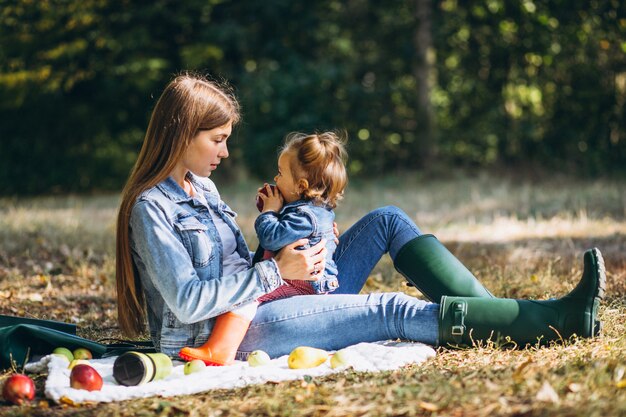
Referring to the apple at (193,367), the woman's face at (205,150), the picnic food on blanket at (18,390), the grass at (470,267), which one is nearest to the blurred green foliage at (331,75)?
the grass at (470,267)

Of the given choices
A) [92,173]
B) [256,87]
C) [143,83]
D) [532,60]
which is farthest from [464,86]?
[92,173]

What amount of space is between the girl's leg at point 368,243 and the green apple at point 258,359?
570 mm

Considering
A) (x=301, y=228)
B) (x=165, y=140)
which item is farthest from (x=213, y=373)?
(x=165, y=140)

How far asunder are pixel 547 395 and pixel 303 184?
140 centimetres

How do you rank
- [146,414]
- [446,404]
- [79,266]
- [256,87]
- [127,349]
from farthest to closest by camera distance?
1. [256,87]
2. [79,266]
3. [127,349]
4. [146,414]
5. [446,404]

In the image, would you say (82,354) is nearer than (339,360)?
No

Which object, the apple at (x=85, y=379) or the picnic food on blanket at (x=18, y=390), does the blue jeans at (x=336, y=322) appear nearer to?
the apple at (x=85, y=379)

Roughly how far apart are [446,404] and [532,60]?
10.9 metres

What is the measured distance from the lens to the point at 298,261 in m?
3.30

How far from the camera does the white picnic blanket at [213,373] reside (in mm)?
2960

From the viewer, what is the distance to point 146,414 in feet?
9.04

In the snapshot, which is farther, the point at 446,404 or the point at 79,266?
the point at 79,266

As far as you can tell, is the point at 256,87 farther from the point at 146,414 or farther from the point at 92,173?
the point at 146,414

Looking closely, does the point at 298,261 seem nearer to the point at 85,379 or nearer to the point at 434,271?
the point at 434,271
